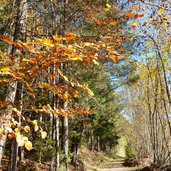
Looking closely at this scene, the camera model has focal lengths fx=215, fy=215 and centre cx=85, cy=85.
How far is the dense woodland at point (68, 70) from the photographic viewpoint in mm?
1984

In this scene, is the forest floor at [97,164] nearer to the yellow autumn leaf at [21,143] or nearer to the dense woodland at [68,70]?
the dense woodland at [68,70]

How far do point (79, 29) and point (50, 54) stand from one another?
8.94 metres

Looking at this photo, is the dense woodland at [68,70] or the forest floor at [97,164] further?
the forest floor at [97,164]

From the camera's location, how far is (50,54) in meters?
1.86

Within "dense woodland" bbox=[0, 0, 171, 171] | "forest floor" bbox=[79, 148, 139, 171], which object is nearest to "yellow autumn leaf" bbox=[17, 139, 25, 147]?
"dense woodland" bbox=[0, 0, 171, 171]

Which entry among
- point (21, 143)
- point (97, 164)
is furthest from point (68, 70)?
point (97, 164)

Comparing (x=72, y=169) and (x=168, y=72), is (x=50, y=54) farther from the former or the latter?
(x=72, y=169)

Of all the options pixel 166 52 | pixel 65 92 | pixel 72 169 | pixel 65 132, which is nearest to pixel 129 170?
pixel 72 169

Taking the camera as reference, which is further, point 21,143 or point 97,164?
point 97,164

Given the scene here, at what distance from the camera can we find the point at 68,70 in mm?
7887

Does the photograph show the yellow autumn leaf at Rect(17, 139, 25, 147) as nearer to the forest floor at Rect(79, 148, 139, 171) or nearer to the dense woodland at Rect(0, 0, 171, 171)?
the dense woodland at Rect(0, 0, 171, 171)

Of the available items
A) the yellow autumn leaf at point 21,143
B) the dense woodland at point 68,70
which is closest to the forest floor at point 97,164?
the dense woodland at point 68,70

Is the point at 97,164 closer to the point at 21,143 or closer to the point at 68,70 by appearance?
the point at 68,70

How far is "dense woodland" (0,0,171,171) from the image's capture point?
198 cm
